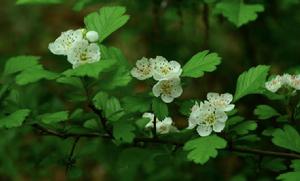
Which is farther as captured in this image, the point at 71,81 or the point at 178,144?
the point at 178,144

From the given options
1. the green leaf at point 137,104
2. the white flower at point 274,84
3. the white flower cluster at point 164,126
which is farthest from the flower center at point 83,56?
the white flower at point 274,84

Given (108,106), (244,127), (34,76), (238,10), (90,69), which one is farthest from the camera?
(238,10)

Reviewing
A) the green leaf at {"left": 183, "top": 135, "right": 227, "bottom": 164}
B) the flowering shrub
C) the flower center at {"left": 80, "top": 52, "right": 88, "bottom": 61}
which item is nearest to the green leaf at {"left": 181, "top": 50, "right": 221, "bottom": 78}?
the flowering shrub

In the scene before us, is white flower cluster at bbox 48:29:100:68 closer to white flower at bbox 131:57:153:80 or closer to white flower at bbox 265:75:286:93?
white flower at bbox 131:57:153:80

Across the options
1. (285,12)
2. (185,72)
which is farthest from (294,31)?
(185,72)

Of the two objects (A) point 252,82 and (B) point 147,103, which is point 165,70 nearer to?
(B) point 147,103

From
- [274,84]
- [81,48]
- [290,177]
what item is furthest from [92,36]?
[290,177]

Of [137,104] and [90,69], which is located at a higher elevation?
[90,69]
